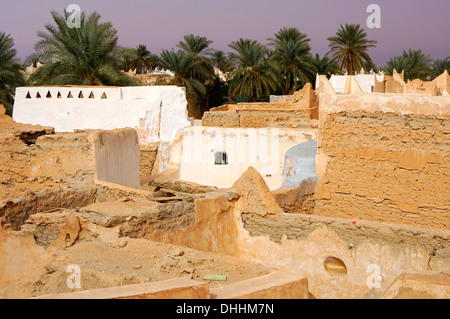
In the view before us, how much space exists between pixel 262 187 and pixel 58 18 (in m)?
17.4

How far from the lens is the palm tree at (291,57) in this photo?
32.1 m

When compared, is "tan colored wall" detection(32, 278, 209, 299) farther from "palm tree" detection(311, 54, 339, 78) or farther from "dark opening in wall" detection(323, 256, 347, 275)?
"palm tree" detection(311, 54, 339, 78)

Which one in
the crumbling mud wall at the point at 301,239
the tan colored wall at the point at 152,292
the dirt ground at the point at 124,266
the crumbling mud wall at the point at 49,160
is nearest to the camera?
the tan colored wall at the point at 152,292

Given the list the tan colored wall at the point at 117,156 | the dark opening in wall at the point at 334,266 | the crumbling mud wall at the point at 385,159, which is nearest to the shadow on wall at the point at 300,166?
the crumbling mud wall at the point at 385,159

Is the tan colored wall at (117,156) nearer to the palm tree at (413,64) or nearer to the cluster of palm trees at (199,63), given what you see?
the cluster of palm trees at (199,63)

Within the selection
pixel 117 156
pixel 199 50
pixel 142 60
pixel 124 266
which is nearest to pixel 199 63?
pixel 199 50

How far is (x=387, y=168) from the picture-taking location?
8359 mm

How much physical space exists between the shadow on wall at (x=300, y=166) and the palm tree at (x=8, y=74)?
16170mm

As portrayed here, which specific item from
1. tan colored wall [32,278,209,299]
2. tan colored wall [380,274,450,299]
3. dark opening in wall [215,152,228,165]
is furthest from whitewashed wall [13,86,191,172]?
tan colored wall [32,278,209,299]

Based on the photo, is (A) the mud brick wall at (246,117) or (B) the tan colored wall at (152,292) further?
(A) the mud brick wall at (246,117)

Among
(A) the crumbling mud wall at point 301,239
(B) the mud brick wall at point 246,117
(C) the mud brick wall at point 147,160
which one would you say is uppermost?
(B) the mud brick wall at point 246,117

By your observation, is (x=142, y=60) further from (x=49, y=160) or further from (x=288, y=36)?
(x=49, y=160)

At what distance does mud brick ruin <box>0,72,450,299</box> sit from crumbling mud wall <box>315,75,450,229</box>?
2 cm

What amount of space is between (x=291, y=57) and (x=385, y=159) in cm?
2469
